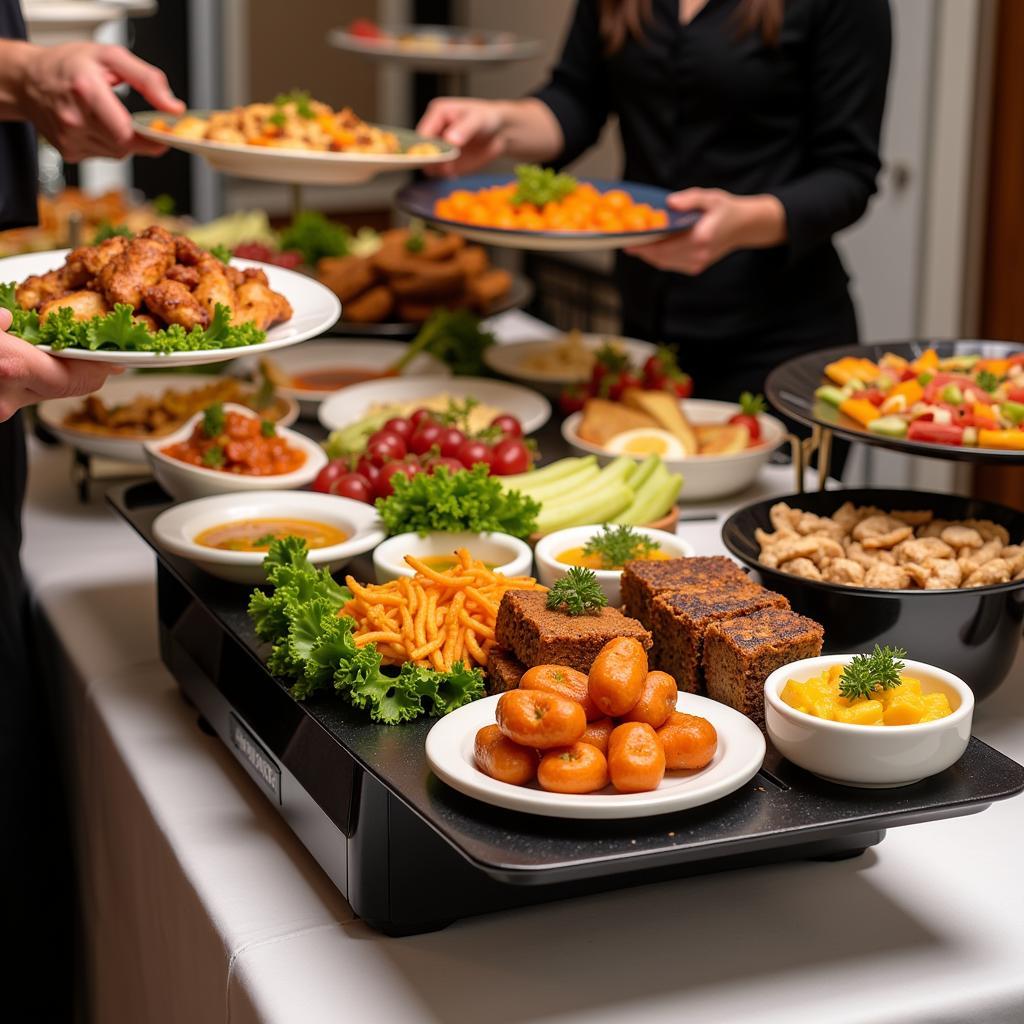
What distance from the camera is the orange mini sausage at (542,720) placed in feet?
3.95

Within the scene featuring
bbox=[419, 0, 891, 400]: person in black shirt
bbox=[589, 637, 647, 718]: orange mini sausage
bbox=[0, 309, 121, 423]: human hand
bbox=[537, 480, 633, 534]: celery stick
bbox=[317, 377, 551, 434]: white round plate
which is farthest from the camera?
bbox=[419, 0, 891, 400]: person in black shirt

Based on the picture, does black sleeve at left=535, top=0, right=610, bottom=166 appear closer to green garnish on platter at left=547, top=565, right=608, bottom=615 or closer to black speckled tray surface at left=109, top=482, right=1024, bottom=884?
green garnish on platter at left=547, top=565, right=608, bottom=615

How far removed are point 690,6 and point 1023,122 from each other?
1.59 m

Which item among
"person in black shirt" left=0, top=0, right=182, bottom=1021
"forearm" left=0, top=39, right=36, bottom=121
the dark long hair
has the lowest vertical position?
"person in black shirt" left=0, top=0, right=182, bottom=1021

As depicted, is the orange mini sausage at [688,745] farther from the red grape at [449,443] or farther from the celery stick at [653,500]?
the red grape at [449,443]

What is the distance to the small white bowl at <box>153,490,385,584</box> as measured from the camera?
1696 mm

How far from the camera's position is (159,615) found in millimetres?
1872

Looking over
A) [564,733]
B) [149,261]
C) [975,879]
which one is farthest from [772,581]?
[149,261]

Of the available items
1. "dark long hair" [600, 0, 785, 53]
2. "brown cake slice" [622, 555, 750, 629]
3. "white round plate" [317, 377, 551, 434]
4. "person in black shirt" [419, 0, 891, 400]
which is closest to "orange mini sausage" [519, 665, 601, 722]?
"brown cake slice" [622, 555, 750, 629]

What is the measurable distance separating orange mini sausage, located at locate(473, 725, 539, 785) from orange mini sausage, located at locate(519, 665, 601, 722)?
0.21 ft

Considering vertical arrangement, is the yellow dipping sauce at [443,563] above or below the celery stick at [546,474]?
below

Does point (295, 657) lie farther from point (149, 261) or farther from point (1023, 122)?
point (1023, 122)

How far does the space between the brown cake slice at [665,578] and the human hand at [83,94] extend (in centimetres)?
104

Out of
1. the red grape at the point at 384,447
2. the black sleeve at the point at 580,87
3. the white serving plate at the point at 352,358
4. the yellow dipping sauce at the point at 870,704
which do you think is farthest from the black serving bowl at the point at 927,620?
the black sleeve at the point at 580,87
